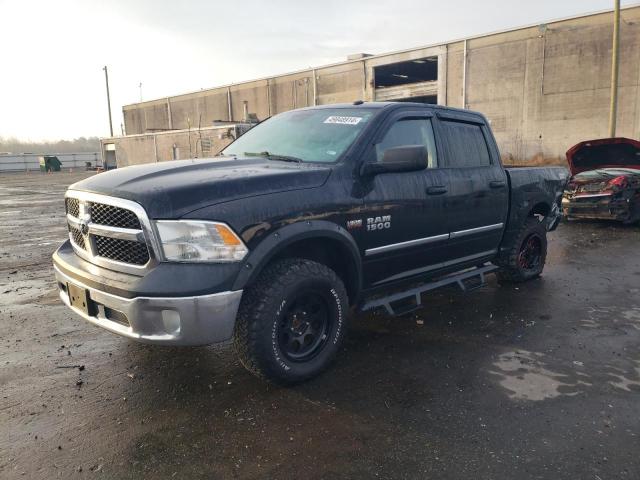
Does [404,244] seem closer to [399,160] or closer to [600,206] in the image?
[399,160]

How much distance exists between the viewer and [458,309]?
5039mm

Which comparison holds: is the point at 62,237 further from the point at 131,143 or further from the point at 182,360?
the point at 131,143

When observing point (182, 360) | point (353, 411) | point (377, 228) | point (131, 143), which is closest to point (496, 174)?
point (377, 228)

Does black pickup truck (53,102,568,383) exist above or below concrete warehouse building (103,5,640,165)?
below

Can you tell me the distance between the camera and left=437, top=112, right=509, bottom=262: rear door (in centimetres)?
451

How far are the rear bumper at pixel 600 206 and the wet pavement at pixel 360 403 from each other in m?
5.95

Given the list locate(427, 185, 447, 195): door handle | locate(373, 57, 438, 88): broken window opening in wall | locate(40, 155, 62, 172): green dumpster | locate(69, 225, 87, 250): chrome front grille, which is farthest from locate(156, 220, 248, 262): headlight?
locate(40, 155, 62, 172): green dumpster

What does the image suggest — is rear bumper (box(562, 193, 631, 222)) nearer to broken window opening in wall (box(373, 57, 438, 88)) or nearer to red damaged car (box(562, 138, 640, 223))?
red damaged car (box(562, 138, 640, 223))

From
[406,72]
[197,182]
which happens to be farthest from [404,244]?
[406,72]

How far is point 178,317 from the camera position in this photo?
277cm

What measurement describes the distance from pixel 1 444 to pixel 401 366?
2579 mm

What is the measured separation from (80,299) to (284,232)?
143cm

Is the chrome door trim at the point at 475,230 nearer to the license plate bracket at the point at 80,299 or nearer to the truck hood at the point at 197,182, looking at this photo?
the truck hood at the point at 197,182

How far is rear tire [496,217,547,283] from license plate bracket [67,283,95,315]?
434 cm
